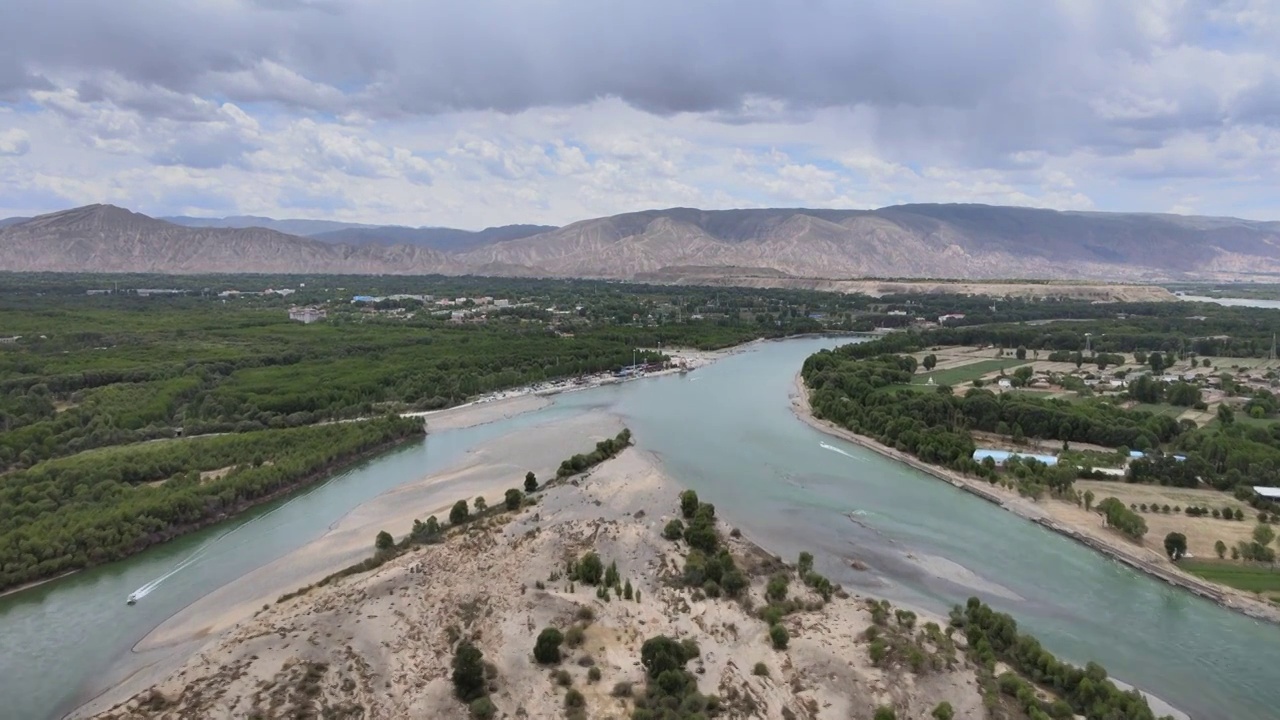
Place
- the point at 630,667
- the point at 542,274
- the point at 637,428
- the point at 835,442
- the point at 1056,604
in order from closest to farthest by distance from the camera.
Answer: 1. the point at 630,667
2. the point at 1056,604
3. the point at 835,442
4. the point at 637,428
5. the point at 542,274

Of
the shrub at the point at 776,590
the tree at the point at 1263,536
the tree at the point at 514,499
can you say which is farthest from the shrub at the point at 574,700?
the tree at the point at 1263,536

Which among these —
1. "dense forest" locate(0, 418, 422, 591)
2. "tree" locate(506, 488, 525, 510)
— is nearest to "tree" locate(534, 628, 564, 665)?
"tree" locate(506, 488, 525, 510)

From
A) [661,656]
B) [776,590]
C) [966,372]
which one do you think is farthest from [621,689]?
[966,372]

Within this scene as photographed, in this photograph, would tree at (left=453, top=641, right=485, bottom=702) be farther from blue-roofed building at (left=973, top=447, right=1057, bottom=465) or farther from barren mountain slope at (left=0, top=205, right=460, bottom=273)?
barren mountain slope at (left=0, top=205, right=460, bottom=273)

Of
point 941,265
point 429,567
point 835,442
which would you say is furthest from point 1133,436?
point 941,265

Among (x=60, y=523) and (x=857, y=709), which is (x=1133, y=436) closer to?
(x=857, y=709)
